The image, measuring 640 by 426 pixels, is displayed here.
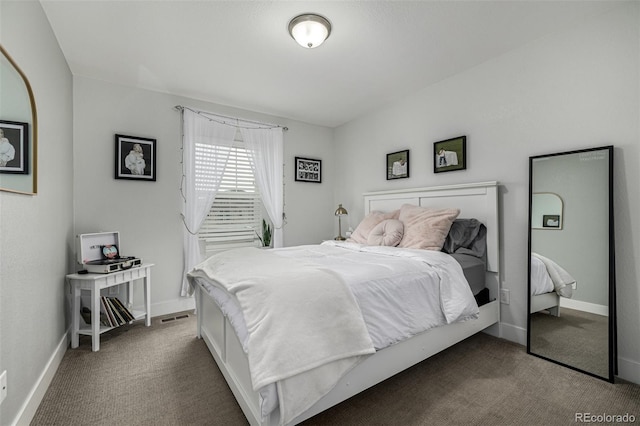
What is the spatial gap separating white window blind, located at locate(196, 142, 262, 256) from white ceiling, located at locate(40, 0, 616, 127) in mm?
736

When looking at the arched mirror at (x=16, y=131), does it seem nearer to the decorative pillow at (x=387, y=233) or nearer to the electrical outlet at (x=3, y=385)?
the electrical outlet at (x=3, y=385)

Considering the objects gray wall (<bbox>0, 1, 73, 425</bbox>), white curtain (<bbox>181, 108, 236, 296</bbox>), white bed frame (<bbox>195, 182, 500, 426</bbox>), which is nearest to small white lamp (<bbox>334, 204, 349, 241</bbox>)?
white bed frame (<bbox>195, 182, 500, 426</bbox>)

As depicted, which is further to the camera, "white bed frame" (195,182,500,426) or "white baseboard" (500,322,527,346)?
"white baseboard" (500,322,527,346)

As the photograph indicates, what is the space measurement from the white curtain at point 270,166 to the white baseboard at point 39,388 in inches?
91.6

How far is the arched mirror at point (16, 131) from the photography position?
1.33 metres

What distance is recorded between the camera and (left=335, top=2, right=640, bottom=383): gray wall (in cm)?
190

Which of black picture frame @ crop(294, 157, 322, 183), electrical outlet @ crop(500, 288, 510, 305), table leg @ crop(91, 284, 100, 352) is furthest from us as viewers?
black picture frame @ crop(294, 157, 322, 183)

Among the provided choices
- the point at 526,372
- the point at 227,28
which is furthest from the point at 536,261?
the point at 227,28

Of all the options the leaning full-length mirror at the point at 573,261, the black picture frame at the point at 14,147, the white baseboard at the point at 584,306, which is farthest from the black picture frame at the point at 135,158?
the white baseboard at the point at 584,306

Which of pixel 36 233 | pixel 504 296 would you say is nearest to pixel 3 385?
pixel 36 233

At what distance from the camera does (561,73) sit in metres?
2.22

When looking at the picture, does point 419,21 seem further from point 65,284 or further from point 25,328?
point 65,284

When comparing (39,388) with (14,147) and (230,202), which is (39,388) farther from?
(230,202)

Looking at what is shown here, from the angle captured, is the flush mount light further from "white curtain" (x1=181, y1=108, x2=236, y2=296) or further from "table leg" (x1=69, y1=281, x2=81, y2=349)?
"table leg" (x1=69, y1=281, x2=81, y2=349)
